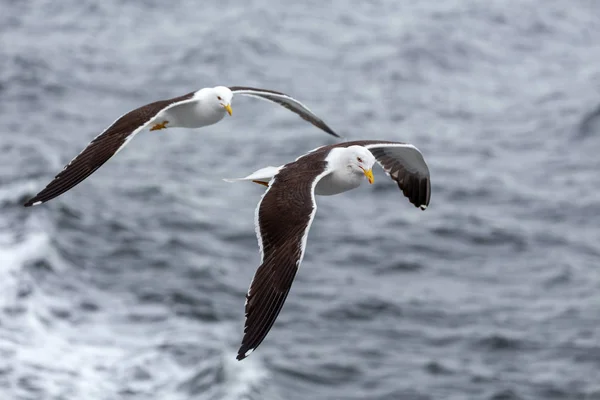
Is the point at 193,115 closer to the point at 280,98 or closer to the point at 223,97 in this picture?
the point at 223,97

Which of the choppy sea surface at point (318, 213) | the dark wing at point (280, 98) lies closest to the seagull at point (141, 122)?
the dark wing at point (280, 98)

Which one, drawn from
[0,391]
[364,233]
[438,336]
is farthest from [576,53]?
[0,391]

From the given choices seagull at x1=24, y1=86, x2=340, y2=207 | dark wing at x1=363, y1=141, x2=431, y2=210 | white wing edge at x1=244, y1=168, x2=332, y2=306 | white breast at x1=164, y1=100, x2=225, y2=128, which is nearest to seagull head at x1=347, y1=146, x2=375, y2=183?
white wing edge at x1=244, y1=168, x2=332, y2=306

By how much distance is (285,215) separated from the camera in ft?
35.2

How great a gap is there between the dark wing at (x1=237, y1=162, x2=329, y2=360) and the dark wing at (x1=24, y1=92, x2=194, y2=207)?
1589 mm

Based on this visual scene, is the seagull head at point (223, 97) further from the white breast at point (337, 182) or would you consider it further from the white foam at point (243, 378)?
the white foam at point (243, 378)

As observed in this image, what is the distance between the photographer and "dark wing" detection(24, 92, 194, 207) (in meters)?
10.9

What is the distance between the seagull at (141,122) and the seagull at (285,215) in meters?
1.12

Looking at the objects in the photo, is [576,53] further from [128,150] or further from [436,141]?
[128,150]

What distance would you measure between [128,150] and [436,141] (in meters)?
9.19

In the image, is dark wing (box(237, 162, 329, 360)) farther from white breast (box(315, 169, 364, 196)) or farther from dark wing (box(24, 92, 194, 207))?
dark wing (box(24, 92, 194, 207))

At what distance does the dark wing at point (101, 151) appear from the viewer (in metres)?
10.9

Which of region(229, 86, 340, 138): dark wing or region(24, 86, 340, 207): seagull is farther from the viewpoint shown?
region(229, 86, 340, 138): dark wing

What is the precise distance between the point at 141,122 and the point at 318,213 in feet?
51.9
